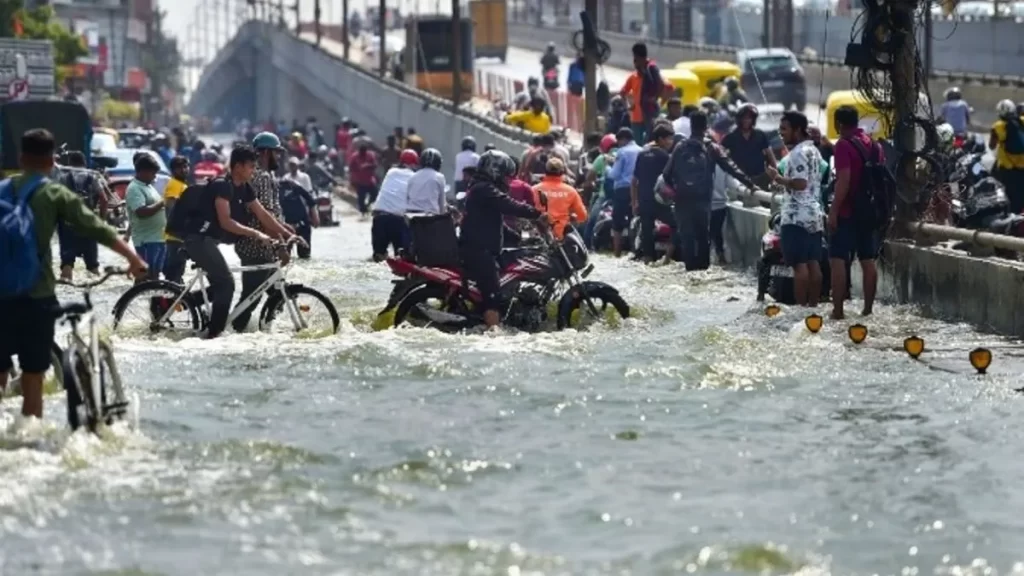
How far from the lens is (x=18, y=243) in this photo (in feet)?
42.0

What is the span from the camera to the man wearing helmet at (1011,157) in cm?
2802

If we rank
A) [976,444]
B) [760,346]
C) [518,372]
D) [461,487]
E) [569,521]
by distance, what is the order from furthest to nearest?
[760,346] < [518,372] < [976,444] < [461,487] < [569,521]

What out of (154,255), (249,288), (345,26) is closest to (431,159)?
(154,255)

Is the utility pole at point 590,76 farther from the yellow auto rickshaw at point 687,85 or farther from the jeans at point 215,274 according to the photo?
the jeans at point 215,274

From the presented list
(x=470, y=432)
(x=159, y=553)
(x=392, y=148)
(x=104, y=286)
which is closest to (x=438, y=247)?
(x=470, y=432)

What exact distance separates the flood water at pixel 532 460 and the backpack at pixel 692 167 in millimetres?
6125

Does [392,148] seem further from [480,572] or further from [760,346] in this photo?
[480,572]

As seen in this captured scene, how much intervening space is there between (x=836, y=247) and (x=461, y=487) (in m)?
8.38

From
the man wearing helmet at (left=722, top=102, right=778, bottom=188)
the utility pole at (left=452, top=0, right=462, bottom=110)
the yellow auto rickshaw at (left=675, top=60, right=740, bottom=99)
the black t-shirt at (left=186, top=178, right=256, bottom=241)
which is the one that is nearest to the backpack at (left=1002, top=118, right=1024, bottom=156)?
the man wearing helmet at (left=722, top=102, right=778, bottom=188)

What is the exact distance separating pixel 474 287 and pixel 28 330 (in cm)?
670

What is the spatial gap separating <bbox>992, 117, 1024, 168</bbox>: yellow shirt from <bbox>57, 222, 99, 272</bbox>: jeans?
10.1m

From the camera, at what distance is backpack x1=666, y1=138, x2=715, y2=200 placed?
25000mm

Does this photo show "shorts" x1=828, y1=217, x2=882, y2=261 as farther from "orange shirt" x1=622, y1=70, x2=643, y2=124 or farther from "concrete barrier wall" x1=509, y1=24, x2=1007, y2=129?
"orange shirt" x1=622, y1=70, x2=643, y2=124

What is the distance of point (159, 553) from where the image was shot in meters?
10.5
